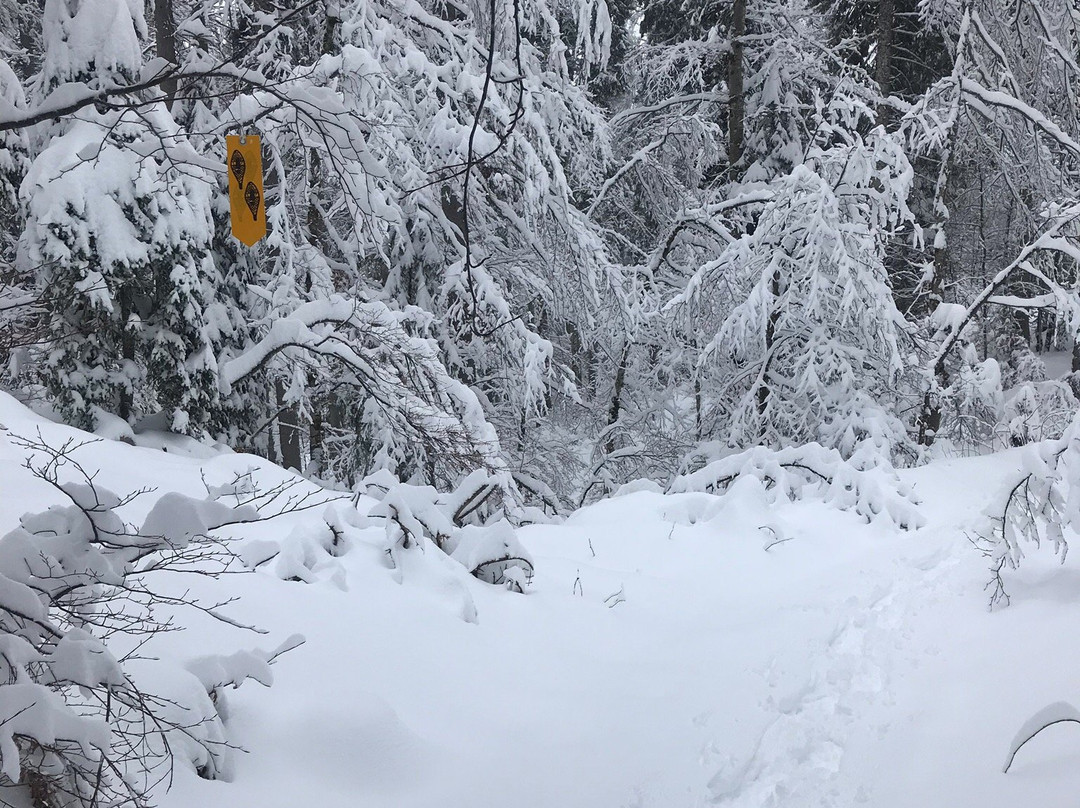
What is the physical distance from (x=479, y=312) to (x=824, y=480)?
3511 mm

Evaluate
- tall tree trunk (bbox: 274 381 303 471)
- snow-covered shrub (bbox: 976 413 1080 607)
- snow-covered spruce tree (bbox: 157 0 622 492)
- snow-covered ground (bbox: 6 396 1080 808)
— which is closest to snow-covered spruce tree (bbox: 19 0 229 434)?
snow-covered spruce tree (bbox: 157 0 622 492)

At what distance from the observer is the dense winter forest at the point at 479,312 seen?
2934 mm

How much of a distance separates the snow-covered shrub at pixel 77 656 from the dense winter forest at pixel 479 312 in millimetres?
11

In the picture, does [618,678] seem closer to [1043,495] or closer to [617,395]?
[1043,495]

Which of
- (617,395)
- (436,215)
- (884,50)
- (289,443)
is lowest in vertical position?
(289,443)

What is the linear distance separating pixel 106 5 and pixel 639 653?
6295mm

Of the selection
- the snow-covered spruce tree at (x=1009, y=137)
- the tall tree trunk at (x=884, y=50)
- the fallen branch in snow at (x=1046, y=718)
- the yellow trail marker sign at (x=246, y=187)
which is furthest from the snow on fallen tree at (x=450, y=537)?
the tall tree trunk at (x=884, y=50)

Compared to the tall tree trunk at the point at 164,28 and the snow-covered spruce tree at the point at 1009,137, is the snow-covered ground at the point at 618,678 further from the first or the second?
the tall tree trunk at the point at 164,28

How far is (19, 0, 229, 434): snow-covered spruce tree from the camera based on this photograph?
578cm

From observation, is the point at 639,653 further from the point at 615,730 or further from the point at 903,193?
the point at 903,193

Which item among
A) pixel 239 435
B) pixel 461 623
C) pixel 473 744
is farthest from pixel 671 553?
pixel 239 435

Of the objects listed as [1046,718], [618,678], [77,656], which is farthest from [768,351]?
[77,656]

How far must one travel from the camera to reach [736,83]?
1155 cm

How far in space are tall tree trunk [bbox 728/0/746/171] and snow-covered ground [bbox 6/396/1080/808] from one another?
8082 millimetres
